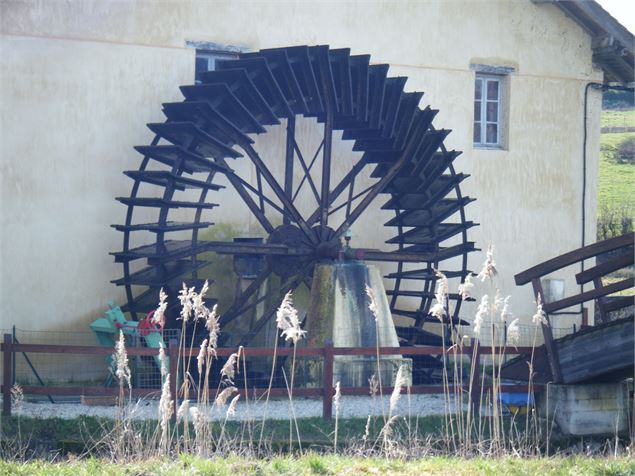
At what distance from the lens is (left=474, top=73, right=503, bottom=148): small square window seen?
1584 cm

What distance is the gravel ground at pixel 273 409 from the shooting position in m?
10.4

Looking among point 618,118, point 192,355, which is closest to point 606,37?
point 192,355

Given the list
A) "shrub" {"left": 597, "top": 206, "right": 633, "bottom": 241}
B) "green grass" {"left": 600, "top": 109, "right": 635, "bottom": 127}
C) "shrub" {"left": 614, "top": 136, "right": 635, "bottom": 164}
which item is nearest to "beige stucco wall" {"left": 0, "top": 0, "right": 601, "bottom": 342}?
"shrub" {"left": 597, "top": 206, "right": 633, "bottom": 241}

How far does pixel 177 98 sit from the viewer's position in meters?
13.8

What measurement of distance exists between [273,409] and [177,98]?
4.49 meters

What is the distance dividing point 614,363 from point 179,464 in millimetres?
4642

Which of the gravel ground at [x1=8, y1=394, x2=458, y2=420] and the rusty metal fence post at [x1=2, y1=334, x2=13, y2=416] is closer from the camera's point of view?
the rusty metal fence post at [x1=2, y1=334, x2=13, y2=416]

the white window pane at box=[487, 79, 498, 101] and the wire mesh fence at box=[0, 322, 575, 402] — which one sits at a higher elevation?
the white window pane at box=[487, 79, 498, 101]

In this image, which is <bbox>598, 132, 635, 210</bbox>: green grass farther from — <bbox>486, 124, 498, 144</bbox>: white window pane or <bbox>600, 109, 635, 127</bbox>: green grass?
<bbox>486, 124, 498, 144</bbox>: white window pane

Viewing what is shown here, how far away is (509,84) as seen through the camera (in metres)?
15.8

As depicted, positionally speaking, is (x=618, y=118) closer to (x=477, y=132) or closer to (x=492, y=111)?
(x=492, y=111)

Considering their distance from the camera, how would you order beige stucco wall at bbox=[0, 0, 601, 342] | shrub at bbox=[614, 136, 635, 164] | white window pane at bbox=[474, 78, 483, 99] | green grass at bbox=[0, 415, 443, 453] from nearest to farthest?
green grass at bbox=[0, 415, 443, 453] < beige stucco wall at bbox=[0, 0, 601, 342] < white window pane at bbox=[474, 78, 483, 99] < shrub at bbox=[614, 136, 635, 164]

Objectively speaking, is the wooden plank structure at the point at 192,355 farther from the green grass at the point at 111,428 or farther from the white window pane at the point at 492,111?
the white window pane at the point at 492,111

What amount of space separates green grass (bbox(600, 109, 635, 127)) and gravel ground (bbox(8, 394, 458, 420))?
29.2m
